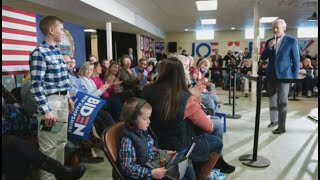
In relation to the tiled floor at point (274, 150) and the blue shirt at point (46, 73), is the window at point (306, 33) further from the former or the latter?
the blue shirt at point (46, 73)

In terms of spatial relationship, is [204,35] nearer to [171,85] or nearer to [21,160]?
[171,85]

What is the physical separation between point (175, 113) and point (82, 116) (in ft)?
→ 3.63

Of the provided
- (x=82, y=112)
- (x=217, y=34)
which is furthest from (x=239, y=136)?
(x=217, y=34)

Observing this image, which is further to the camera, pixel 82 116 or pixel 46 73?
pixel 82 116

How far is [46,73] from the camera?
211 cm

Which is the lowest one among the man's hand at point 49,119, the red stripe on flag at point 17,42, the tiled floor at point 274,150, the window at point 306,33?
the tiled floor at point 274,150

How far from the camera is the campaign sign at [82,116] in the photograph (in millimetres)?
2535

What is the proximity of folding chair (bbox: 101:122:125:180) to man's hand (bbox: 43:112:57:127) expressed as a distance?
1.98ft

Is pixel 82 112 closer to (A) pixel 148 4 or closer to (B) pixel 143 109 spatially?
(B) pixel 143 109

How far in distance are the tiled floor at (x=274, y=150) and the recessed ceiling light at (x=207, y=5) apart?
3.36m

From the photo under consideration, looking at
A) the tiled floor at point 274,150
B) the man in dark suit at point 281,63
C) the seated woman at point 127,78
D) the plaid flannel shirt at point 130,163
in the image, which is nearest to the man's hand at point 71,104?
the tiled floor at point 274,150

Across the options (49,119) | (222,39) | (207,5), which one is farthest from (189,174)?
(222,39)

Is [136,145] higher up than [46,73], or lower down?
lower down

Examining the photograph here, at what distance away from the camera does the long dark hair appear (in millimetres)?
1777
